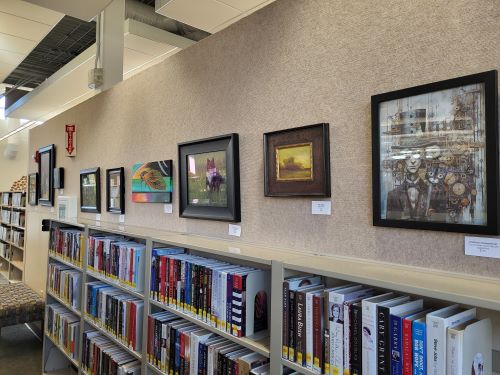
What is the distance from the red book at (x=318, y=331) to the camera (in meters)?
1.22

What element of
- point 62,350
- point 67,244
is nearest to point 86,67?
point 67,244

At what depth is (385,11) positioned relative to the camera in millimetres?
1392

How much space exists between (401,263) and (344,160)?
456 mm

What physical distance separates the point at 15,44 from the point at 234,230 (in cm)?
373

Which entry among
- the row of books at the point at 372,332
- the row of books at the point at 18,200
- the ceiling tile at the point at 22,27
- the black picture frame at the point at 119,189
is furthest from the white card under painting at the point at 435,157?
the row of books at the point at 18,200

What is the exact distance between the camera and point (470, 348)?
945 millimetres

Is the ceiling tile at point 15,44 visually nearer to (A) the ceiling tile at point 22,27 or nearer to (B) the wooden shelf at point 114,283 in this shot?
(A) the ceiling tile at point 22,27

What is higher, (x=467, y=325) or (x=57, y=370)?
(x=467, y=325)

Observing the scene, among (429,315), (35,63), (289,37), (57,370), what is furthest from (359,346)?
(35,63)

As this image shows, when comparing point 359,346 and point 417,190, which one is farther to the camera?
point 417,190

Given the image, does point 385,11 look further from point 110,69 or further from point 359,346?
point 110,69

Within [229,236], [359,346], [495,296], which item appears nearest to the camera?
[495,296]

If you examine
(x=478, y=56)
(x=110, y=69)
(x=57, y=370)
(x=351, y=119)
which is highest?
(x=110, y=69)

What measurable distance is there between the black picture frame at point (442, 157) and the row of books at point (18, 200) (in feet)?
23.7
